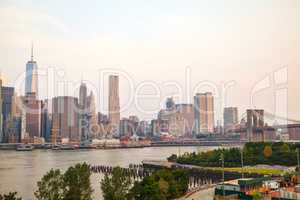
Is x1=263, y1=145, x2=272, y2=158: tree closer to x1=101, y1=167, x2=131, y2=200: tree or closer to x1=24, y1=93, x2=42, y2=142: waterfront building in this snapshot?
x1=101, y1=167, x2=131, y2=200: tree

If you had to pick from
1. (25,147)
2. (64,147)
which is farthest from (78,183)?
(25,147)

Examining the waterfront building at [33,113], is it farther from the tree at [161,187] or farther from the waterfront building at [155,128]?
the tree at [161,187]

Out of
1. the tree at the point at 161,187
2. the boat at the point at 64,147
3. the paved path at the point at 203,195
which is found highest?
the tree at the point at 161,187

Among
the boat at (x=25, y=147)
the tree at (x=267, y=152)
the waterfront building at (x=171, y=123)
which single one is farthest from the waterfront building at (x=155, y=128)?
the tree at (x=267, y=152)

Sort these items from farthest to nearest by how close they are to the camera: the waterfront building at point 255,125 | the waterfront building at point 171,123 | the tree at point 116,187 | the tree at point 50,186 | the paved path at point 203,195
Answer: the waterfront building at point 171,123 < the waterfront building at point 255,125 < the paved path at point 203,195 < the tree at point 116,187 < the tree at point 50,186

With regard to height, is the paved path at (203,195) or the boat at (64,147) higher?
the paved path at (203,195)

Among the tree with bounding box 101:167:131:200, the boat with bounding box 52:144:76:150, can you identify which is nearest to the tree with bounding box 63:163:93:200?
the tree with bounding box 101:167:131:200

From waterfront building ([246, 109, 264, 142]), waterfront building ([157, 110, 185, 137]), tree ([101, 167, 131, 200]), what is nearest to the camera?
tree ([101, 167, 131, 200])

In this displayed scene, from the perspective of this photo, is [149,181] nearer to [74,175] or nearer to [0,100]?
[74,175]

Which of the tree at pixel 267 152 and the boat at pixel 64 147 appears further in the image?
the boat at pixel 64 147

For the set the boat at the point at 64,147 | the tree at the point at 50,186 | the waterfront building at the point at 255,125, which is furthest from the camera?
the boat at the point at 64,147
